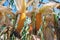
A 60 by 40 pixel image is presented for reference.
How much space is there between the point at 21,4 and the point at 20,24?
8cm

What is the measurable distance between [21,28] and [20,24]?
0.05ft

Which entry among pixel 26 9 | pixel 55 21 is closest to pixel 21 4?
pixel 26 9

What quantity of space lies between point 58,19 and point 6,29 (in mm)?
185

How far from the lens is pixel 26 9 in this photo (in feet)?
2.12

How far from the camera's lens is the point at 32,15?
63cm

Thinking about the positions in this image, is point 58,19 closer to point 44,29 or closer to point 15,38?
point 44,29

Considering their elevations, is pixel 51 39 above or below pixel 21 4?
below

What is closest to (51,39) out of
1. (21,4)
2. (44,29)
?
(44,29)

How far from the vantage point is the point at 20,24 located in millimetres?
599

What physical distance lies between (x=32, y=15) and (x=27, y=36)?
74 millimetres

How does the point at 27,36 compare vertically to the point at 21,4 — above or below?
below

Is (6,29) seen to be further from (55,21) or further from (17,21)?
(55,21)

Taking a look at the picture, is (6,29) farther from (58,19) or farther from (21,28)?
(58,19)

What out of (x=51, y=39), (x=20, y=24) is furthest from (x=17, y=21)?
(x=51, y=39)
